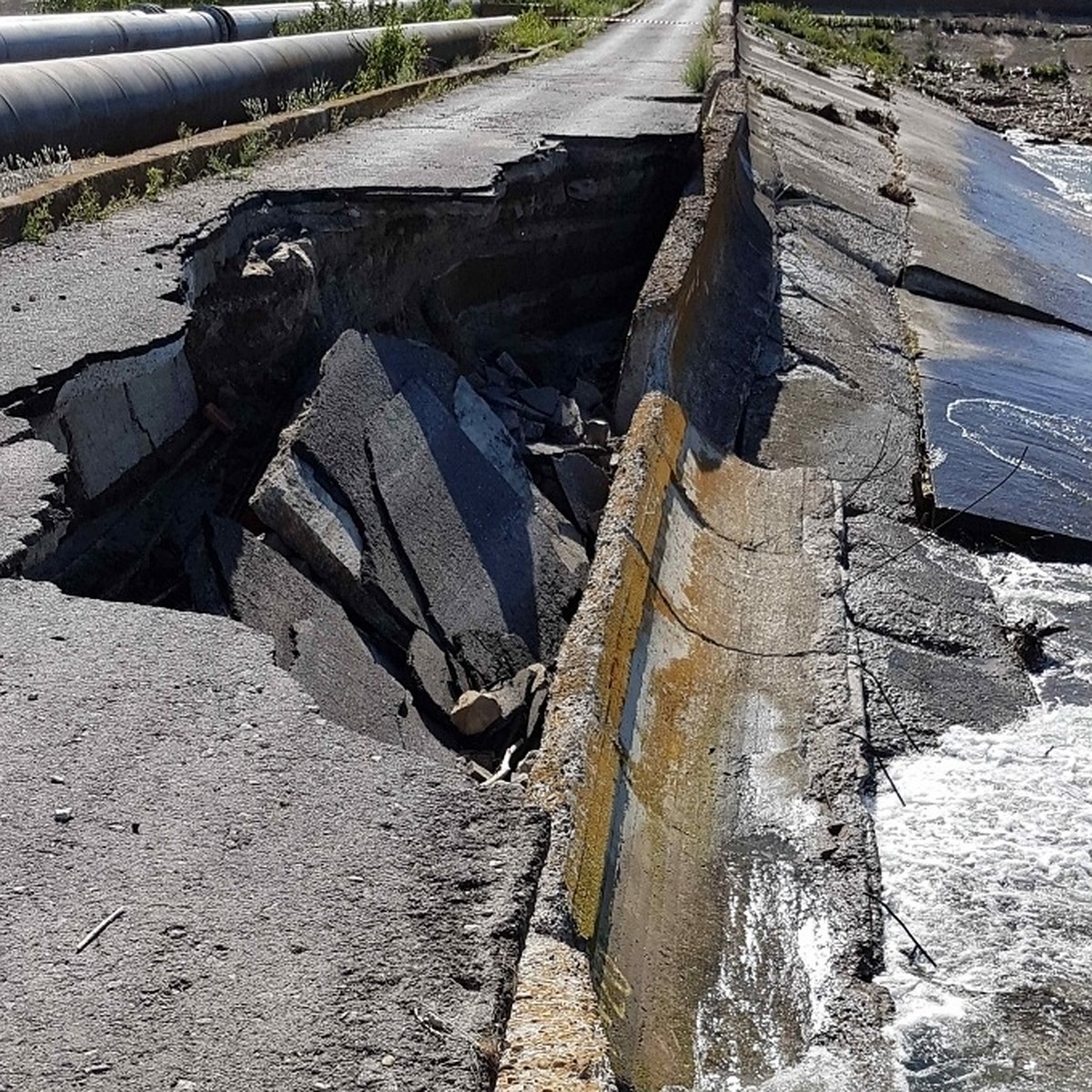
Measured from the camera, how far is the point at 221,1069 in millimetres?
2137

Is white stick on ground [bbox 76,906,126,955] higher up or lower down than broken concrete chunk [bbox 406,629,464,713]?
higher up

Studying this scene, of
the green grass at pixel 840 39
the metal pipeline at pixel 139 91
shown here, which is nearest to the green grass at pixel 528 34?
the green grass at pixel 840 39

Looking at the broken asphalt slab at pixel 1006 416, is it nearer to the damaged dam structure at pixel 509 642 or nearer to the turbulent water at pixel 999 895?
the damaged dam structure at pixel 509 642

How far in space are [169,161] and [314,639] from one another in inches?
153

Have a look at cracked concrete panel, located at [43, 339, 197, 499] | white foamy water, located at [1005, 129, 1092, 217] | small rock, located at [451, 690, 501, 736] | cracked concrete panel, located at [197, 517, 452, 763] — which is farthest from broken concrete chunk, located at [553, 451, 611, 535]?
white foamy water, located at [1005, 129, 1092, 217]

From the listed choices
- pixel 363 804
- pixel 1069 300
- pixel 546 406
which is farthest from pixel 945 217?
pixel 363 804

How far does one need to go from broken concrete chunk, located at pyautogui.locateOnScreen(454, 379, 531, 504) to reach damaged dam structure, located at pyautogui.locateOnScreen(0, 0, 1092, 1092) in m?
0.03

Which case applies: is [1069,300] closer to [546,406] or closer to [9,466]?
[546,406]

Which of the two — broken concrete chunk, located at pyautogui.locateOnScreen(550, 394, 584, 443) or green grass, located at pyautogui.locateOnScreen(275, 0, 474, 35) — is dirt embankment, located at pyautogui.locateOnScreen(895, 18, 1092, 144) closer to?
green grass, located at pyautogui.locateOnScreen(275, 0, 474, 35)

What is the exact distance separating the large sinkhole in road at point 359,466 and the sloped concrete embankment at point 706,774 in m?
0.46

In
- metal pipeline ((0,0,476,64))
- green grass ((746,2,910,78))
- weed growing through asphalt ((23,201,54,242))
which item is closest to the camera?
weed growing through asphalt ((23,201,54,242))

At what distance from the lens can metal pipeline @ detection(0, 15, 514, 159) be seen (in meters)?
7.60

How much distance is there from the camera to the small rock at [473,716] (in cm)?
467

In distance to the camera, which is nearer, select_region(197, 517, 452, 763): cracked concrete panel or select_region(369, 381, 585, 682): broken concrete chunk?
select_region(197, 517, 452, 763): cracked concrete panel
